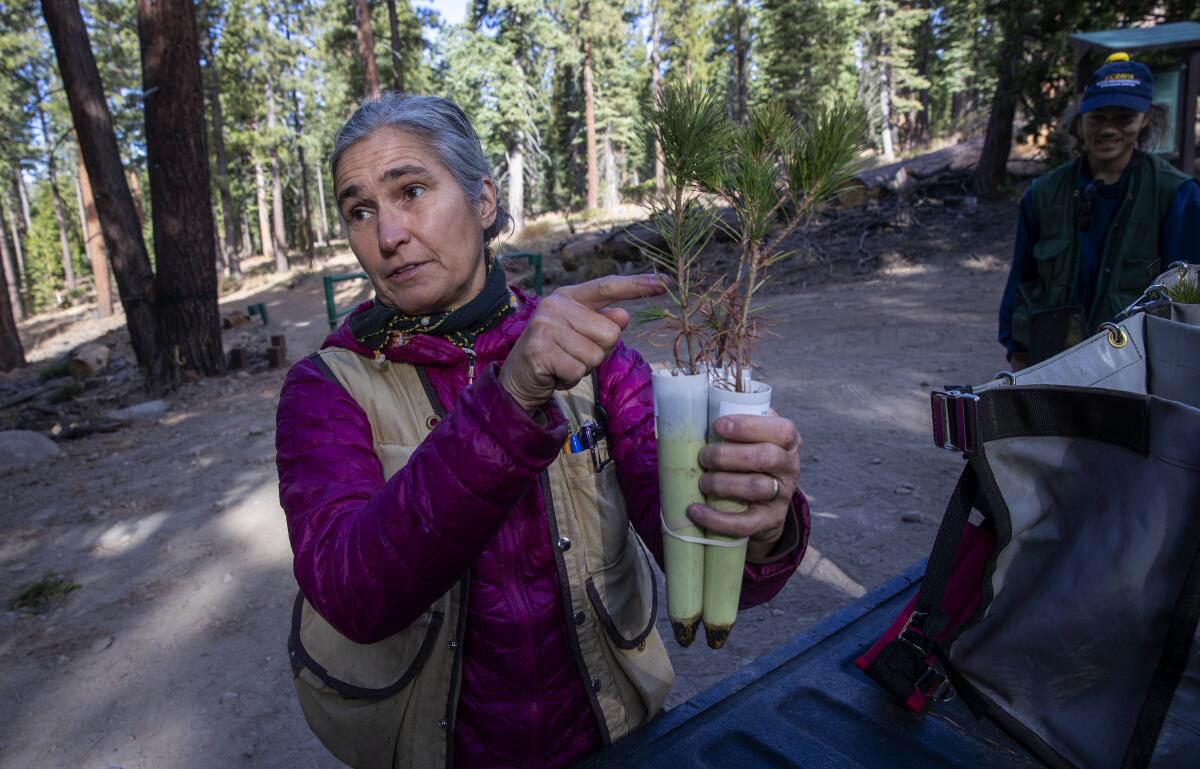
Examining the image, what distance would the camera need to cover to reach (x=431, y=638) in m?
1.38

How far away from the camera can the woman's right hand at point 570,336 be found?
3.15ft

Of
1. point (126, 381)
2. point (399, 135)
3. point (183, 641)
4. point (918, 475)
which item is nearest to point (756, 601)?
point (399, 135)

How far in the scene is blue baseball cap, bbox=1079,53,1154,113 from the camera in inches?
119

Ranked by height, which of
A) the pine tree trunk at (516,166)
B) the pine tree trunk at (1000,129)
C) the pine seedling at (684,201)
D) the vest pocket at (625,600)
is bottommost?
the vest pocket at (625,600)

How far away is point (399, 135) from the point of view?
1479mm

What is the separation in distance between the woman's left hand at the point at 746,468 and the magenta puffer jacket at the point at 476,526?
0.77ft

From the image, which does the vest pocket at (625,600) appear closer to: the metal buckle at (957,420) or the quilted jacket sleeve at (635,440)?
the quilted jacket sleeve at (635,440)

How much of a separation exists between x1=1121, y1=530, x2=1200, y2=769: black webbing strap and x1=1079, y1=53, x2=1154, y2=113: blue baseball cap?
9.54 ft

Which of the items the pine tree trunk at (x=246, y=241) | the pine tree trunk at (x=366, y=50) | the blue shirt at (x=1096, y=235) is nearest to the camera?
the blue shirt at (x=1096, y=235)

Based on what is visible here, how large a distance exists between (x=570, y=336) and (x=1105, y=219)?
3320mm

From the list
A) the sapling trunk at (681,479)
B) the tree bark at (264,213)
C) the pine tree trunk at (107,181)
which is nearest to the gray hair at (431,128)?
the sapling trunk at (681,479)

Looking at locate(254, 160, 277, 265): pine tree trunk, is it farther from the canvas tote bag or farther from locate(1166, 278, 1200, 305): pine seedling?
the canvas tote bag

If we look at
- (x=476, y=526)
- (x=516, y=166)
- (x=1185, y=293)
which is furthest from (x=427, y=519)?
(x=516, y=166)

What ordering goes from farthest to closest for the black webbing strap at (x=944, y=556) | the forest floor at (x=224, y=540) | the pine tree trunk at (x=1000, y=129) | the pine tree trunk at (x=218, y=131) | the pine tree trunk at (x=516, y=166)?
the pine tree trunk at (x=516, y=166)
the pine tree trunk at (x=218, y=131)
the pine tree trunk at (x=1000, y=129)
the forest floor at (x=224, y=540)
the black webbing strap at (x=944, y=556)
